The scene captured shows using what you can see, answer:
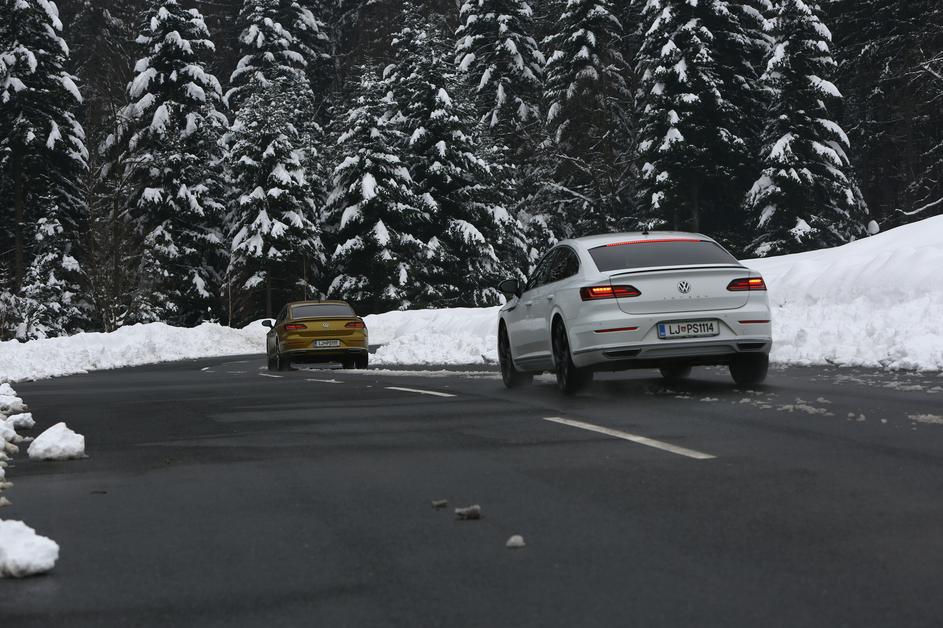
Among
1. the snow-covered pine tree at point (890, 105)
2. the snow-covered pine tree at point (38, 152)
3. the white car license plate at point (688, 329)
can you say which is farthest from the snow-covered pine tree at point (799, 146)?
the white car license plate at point (688, 329)

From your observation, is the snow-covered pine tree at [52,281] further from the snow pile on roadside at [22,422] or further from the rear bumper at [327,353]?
the snow pile on roadside at [22,422]

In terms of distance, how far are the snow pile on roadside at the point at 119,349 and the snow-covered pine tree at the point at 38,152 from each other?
11.4 meters

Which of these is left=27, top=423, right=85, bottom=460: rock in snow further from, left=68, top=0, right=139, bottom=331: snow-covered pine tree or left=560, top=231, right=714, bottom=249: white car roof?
left=68, top=0, right=139, bottom=331: snow-covered pine tree

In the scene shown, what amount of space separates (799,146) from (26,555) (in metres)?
47.4

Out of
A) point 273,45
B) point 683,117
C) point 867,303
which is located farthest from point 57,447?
point 273,45

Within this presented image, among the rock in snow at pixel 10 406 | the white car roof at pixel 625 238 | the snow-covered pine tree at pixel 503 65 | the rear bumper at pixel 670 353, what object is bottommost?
the rock in snow at pixel 10 406

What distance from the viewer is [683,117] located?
50.2m

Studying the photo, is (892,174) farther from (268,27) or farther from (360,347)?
(360,347)

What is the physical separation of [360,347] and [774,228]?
29.1 metres

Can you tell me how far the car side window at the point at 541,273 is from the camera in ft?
45.4

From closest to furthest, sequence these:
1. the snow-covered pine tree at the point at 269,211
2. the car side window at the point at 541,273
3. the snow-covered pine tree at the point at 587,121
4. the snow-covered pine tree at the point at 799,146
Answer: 1. the car side window at the point at 541,273
2. the snow-covered pine tree at the point at 799,146
3. the snow-covered pine tree at the point at 587,121
4. the snow-covered pine tree at the point at 269,211

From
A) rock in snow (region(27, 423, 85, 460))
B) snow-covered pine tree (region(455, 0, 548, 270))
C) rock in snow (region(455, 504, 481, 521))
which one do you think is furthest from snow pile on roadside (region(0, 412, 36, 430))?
snow-covered pine tree (region(455, 0, 548, 270))

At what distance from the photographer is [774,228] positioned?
49.8 meters

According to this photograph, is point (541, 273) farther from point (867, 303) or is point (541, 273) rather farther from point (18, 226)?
point (18, 226)
